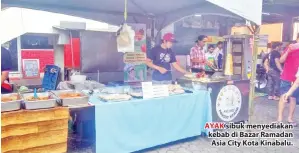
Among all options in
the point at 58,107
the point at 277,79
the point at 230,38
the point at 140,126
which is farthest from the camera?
the point at 277,79

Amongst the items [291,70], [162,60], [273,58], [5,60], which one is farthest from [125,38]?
Answer: [273,58]

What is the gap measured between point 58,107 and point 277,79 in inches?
241

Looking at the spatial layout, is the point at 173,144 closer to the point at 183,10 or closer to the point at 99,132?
the point at 99,132

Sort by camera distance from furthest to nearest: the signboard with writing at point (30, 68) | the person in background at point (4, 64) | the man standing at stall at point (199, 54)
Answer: the signboard with writing at point (30, 68) < the man standing at stall at point (199, 54) < the person in background at point (4, 64)

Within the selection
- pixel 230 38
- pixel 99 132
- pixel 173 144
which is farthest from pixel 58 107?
pixel 230 38

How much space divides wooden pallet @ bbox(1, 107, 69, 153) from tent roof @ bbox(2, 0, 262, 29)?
2405mm

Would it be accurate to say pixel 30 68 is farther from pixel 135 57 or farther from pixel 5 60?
pixel 5 60

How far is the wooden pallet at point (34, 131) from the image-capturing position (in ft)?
8.32

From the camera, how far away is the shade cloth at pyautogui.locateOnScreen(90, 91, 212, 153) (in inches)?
114

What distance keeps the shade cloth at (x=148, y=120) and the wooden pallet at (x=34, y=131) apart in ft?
1.32

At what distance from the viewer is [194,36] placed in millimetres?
10391

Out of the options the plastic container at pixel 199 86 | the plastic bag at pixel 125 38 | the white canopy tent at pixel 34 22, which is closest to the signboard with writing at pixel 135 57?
the white canopy tent at pixel 34 22

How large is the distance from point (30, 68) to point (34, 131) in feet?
20.1

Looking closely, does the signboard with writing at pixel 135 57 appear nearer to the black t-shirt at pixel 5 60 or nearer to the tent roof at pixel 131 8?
the tent roof at pixel 131 8
